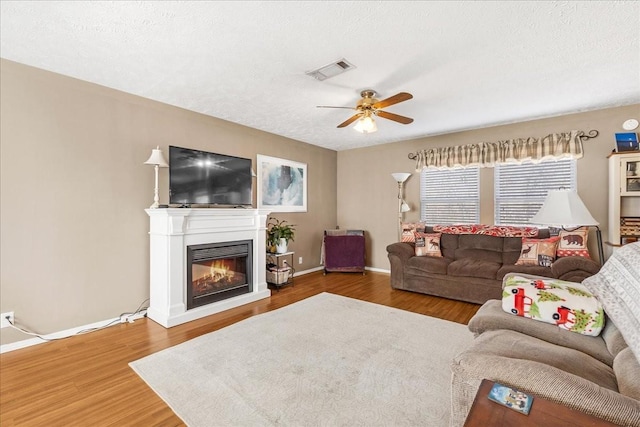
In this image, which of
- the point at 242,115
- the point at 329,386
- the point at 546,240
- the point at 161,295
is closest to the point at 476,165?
the point at 546,240

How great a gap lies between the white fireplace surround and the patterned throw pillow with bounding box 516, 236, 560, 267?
365 cm

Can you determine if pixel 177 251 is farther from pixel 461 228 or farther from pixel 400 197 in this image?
pixel 461 228

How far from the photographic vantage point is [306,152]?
5582 mm

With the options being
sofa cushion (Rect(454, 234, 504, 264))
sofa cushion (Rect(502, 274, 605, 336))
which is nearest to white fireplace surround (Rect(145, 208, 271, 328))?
sofa cushion (Rect(502, 274, 605, 336))

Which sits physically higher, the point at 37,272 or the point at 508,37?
the point at 508,37

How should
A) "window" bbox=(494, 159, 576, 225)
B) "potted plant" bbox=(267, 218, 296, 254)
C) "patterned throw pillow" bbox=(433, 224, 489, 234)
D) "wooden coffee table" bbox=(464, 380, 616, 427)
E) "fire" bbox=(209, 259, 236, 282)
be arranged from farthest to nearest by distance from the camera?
"potted plant" bbox=(267, 218, 296, 254)
"patterned throw pillow" bbox=(433, 224, 489, 234)
"window" bbox=(494, 159, 576, 225)
"fire" bbox=(209, 259, 236, 282)
"wooden coffee table" bbox=(464, 380, 616, 427)

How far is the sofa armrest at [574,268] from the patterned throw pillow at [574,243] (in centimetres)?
24

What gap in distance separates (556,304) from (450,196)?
10.8 feet

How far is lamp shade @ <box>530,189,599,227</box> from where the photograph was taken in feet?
8.85

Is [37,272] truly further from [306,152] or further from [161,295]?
[306,152]

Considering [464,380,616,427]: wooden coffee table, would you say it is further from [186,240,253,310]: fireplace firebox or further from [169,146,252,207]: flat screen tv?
[169,146,252,207]: flat screen tv

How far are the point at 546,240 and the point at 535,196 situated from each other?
0.85m

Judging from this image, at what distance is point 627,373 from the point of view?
3.91 feet

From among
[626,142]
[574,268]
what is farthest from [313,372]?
[626,142]
